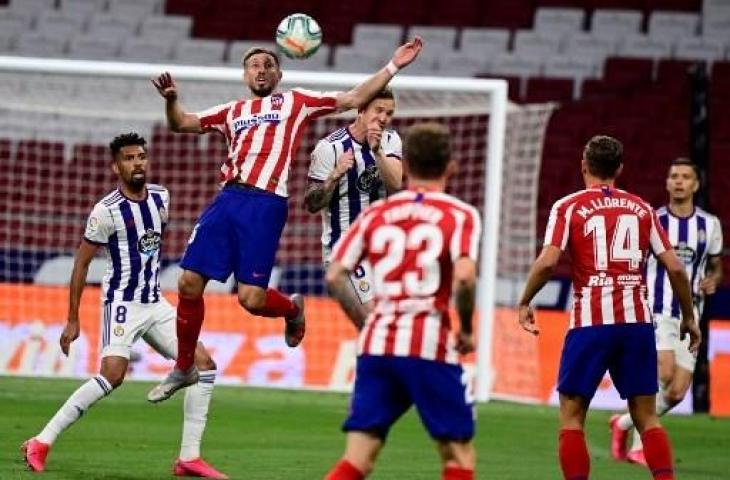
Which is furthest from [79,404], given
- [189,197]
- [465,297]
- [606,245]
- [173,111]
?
[189,197]

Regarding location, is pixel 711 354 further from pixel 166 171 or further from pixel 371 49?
pixel 371 49

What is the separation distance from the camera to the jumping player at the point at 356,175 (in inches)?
374

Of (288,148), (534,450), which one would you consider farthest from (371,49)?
(288,148)

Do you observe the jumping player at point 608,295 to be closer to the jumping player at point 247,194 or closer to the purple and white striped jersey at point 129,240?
→ the jumping player at point 247,194

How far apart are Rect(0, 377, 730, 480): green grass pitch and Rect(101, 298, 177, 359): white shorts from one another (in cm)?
68

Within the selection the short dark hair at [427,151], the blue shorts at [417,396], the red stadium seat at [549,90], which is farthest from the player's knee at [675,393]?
the red stadium seat at [549,90]

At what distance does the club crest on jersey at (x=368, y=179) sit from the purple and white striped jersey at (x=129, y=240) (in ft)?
3.98

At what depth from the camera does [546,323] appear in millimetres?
16094

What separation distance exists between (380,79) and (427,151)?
2496mm

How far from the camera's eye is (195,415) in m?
9.64

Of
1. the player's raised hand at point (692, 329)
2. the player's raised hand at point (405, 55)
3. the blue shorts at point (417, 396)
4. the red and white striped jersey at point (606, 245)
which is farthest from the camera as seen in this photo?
the player's raised hand at point (405, 55)

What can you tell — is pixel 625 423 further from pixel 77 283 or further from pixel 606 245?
pixel 77 283

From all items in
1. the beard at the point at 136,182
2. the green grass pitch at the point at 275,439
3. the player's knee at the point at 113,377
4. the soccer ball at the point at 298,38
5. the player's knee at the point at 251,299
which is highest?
the soccer ball at the point at 298,38

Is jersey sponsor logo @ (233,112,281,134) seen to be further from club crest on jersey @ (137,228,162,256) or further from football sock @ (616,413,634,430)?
football sock @ (616,413,634,430)
